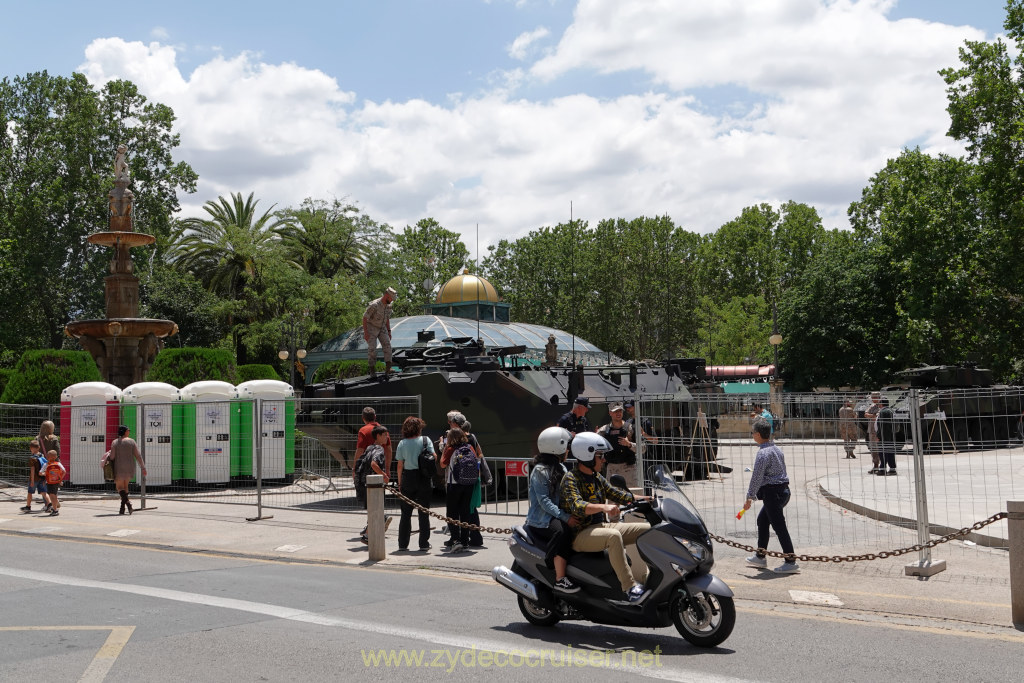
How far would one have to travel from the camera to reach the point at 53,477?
16469 mm

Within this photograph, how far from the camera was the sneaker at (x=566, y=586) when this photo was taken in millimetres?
7004

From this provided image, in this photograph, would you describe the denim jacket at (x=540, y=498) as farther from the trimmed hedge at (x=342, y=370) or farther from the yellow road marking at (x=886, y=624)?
the trimmed hedge at (x=342, y=370)

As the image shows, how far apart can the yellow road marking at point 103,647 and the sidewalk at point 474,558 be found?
10.4 ft

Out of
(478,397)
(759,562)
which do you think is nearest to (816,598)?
(759,562)

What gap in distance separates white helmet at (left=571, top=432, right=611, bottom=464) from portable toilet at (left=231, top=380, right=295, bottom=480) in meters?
11.2

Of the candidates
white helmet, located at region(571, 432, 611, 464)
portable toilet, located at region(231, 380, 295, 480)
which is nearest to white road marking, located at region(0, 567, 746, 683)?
white helmet, located at region(571, 432, 611, 464)

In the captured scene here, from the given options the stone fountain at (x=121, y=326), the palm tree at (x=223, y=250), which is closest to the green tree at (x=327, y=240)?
the palm tree at (x=223, y=250)

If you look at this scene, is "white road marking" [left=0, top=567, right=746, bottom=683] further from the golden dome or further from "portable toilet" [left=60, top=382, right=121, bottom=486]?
the golden dome

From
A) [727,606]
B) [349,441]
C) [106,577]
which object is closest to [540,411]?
[349,441]

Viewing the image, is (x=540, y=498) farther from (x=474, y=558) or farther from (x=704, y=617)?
(x=474, y=558)

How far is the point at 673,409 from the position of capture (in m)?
13.2

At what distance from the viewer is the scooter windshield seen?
22.0 ft

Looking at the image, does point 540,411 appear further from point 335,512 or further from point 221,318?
point 221,318

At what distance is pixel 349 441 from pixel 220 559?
4.64 m
